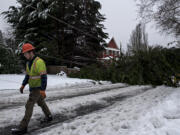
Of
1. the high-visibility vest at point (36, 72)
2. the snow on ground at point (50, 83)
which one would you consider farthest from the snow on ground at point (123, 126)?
the snow on ground at point (50, 83)

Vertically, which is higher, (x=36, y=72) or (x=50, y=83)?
(x=36, y=72)

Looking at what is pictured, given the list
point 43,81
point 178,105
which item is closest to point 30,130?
point 43,81

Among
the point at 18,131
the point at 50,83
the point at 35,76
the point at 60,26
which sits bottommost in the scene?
the point at 18,131

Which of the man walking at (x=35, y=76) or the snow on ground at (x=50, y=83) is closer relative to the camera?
the man walking at (x=35, y=76)

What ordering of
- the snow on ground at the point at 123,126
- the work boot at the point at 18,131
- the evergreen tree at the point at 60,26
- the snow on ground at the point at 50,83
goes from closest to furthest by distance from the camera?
the snow on ground at the point at 123,126 → the work boot at the point at 18,131 → the snow on ground at the point at 50,83 → the evergreen tree at the point at 60,26

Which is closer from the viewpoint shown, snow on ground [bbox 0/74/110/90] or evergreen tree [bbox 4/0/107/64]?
snow on ground [bbox 0/74/110/90]

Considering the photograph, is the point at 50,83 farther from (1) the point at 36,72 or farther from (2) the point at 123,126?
(2) the point at 123,126

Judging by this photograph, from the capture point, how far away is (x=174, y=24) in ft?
34.4

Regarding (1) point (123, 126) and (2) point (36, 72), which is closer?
(1) point (123, 126)

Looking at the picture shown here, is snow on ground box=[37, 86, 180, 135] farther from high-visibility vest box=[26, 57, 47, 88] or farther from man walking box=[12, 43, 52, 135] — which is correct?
high-visibility vest box=[26, 57, 47, 88]

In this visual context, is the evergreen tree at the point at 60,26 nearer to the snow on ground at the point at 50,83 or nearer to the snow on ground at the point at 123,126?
the snow on ground at the point at 50,83

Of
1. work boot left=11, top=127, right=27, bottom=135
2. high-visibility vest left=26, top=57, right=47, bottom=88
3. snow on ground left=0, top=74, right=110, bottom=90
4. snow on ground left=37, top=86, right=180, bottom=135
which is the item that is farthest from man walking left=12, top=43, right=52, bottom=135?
snow on ground left=0, top=74, right=110, bottom=90

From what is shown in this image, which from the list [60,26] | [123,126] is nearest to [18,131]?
[123,126]

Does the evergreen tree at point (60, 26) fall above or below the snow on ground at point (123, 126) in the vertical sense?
above
